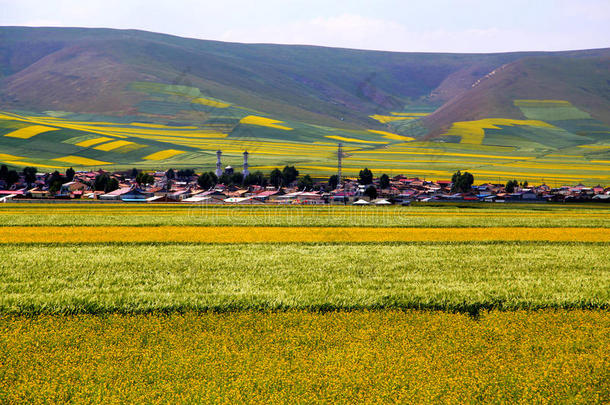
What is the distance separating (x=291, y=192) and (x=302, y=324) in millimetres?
100149

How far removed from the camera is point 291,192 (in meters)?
115

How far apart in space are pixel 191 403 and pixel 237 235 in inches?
1010

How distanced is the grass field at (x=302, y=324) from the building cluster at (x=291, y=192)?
5904 centimetres

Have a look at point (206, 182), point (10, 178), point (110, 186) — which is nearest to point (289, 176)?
point (206, 182)

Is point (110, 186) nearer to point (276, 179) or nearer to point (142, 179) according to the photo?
point (142, 179)

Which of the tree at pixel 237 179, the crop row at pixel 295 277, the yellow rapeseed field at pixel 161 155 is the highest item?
the yellow rapeseed field at pixel 161 155

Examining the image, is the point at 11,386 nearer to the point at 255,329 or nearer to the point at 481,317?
the point at 255,329

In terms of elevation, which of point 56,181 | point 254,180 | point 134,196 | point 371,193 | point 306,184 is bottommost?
point 134,196

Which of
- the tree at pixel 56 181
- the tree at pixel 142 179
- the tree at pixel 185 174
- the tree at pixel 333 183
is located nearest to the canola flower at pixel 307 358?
the tree at pixel 56 181

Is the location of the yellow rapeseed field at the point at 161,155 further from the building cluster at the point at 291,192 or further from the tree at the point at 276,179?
the tree at the point at 276,179

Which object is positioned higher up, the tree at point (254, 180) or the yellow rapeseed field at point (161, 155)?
the yellow rapeseed field at point (161, 155)

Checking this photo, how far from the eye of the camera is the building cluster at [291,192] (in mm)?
93750

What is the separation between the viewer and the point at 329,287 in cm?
1933

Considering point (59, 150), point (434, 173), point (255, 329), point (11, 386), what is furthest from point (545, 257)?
point (59, 150)
